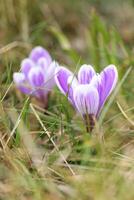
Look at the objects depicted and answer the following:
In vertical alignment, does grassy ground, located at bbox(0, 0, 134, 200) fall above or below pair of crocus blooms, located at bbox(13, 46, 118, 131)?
below

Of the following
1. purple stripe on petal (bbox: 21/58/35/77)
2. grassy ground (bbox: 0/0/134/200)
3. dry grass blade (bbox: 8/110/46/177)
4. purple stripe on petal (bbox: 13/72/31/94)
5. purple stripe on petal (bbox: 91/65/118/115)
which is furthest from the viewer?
purple stripe on petal (bbox: 21/58/35/77)

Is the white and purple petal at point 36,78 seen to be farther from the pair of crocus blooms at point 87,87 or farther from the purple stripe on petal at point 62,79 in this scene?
the purple stripe on petal at point 62,79

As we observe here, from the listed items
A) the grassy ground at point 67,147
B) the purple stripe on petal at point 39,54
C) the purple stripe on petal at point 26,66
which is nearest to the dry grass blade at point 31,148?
the grassy ground at point 67,147

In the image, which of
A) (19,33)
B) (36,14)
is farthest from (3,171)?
(36,14)

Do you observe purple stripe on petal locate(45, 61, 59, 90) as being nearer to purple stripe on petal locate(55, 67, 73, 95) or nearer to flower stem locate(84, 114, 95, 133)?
purple stripe on petal locate(55, 67, 73, 95)

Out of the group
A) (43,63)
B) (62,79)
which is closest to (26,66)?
(43,63)

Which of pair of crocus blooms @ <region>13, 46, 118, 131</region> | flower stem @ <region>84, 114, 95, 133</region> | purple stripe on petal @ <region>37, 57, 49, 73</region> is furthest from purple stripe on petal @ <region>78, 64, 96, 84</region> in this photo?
purple stripe on petal @ <region>37, 57, 49, 73</region>

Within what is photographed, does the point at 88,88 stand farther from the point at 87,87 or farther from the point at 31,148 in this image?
the point at 31,148
